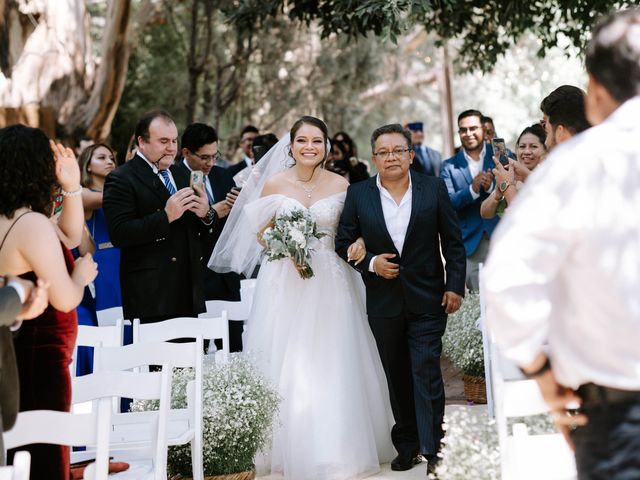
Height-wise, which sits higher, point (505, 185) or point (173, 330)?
point (505, 185)

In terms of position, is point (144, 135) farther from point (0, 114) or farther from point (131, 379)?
point (0, 114)

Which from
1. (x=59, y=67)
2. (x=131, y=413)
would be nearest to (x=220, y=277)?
(x=131, y=413)

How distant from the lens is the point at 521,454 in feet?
9.78

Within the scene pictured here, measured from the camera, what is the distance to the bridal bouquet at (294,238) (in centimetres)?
567

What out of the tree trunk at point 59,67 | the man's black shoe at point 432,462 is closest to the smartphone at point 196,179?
the man's black shoe at point 432,462

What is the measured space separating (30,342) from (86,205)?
3329mm

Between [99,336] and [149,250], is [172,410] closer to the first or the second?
[99,336]

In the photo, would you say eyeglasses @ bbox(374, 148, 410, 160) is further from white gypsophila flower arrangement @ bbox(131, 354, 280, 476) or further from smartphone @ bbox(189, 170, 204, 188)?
white gypsophila flower arrangement @ bbox(131, 354, 280, 476)

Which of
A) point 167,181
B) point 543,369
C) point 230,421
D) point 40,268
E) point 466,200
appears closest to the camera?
point 543,369

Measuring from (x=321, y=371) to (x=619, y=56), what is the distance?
380 cm

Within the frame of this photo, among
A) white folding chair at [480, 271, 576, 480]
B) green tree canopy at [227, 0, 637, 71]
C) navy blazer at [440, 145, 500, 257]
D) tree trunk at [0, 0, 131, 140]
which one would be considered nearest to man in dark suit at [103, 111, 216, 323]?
green tree canopy at [227, 0, 637, 71]

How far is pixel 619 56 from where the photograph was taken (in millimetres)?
2309

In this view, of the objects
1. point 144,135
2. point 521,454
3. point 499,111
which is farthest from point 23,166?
point 499,111

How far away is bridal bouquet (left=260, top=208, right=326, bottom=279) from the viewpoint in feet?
18.6
